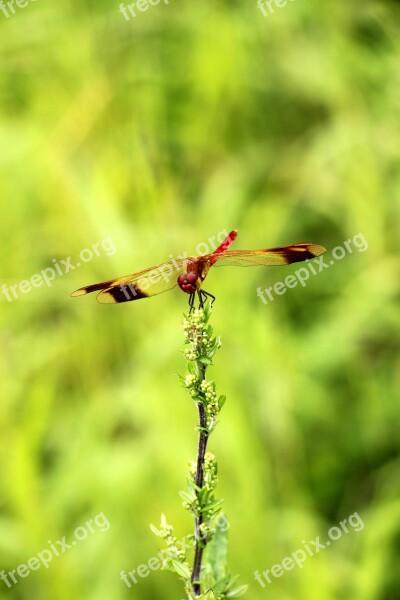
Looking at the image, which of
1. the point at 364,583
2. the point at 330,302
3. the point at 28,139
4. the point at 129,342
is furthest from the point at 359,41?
the point at 364,583

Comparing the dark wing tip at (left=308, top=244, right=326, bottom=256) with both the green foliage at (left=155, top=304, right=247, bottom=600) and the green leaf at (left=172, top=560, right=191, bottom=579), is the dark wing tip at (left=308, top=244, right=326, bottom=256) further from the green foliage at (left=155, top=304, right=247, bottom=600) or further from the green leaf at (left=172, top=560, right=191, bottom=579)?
the green leaf at (left=172, top=560, right=191, bottom=579)

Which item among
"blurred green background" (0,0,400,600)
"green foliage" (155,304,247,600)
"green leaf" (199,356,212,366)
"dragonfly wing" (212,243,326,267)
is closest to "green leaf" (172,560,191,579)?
"green foliage" (155,304,247,600)

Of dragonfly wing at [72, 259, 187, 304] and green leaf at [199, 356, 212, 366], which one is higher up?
dragonfly wing at [72, 259, 187, 304]

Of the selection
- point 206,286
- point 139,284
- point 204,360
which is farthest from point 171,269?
point 206,286

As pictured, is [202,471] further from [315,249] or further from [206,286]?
[206,286]

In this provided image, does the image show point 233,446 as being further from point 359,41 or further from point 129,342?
point 359,41
